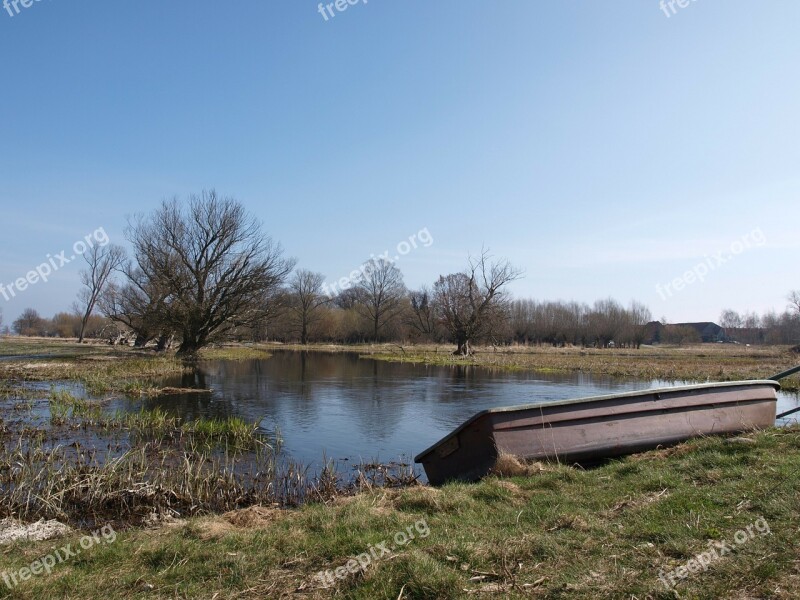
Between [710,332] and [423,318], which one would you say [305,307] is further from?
[710,332]

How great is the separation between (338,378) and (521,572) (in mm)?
24075

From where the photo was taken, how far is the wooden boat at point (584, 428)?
8.34 m

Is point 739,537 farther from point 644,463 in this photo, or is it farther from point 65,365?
point 65,365

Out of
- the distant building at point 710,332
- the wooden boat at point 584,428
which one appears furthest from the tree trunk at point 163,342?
the distant building at point 710,332

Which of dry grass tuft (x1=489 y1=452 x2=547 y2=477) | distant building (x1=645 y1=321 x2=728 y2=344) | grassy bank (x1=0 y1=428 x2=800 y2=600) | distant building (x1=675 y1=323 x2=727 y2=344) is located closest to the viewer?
grassy bank (x1=0 y1=428 x2=800 y2=600)

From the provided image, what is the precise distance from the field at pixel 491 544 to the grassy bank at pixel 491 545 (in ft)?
0.05

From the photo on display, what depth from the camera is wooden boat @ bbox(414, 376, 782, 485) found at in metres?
8.34

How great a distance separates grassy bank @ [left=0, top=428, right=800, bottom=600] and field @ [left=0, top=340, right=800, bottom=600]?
1 centimetres

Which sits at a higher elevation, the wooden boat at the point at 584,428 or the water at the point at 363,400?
the wooden boat at the point at 584,428

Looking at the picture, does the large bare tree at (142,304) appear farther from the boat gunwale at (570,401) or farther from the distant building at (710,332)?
the distant building at (710,332)

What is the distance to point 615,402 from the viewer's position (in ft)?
29.2

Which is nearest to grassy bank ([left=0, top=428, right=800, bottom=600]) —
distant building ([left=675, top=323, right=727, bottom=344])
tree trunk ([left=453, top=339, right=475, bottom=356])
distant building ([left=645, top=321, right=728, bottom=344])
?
tree trunk ([left=453, top=339, right=475, bottom=356])

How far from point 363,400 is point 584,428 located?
11733mm

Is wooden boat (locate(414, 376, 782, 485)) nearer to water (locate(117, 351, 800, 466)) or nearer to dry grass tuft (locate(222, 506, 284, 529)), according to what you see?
water (locate(117, 351, 800, 466))
